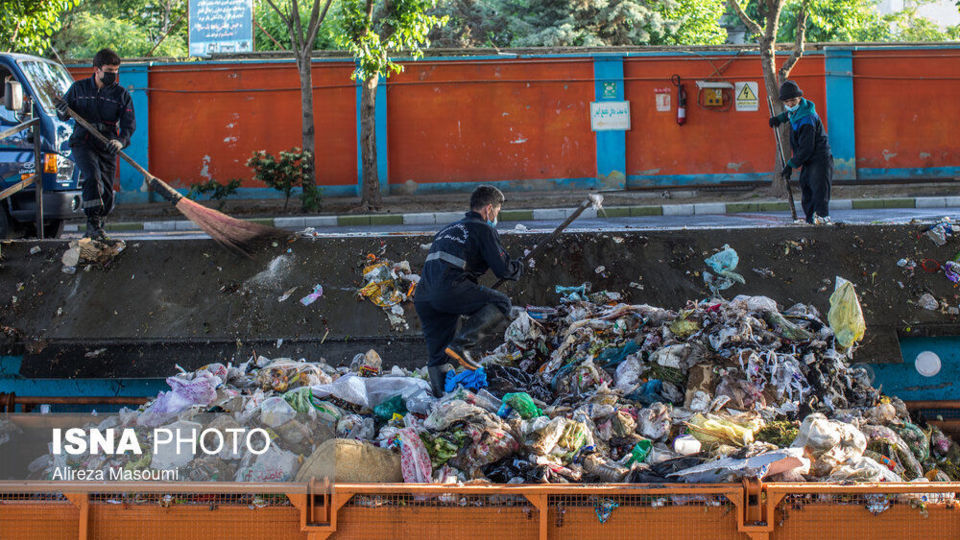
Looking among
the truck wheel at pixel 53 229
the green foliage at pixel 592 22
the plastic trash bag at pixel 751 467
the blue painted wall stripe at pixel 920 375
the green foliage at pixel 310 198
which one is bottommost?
the blue painted wall stripe at pixel 920 375

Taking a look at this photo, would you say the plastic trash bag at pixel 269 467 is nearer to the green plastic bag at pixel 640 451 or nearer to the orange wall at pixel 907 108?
the green plastic bag at pixel 640 451

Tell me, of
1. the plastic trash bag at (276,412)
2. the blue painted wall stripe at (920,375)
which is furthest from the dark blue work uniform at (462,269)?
the blue painted wall stripe at (920,375)

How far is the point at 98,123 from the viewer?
6828 mm

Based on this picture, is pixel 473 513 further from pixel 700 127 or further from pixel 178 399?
pixel 700 127

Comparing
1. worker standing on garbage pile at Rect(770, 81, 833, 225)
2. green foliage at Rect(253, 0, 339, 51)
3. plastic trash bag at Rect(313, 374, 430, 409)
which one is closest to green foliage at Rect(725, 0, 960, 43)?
green foliage at Rect(253, 0, 339, 51)

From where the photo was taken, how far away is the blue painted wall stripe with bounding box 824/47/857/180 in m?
16.8

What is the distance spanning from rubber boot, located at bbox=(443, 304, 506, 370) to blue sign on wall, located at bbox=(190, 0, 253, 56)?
17.9 meters

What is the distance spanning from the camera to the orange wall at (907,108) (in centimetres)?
1683

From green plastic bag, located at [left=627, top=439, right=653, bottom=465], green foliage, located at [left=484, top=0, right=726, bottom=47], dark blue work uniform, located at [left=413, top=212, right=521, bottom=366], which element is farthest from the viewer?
green foliage, located at [left=484, top=0, right=726, bottom=47]

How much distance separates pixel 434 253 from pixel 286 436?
1.36 m

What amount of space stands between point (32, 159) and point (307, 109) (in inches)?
253

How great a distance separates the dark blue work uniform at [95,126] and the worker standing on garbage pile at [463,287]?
326 centimetres

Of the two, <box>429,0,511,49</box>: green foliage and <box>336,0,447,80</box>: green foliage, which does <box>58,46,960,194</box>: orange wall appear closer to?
<box>336,0,447,80</box>: green foliage

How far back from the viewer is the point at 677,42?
22234mm
